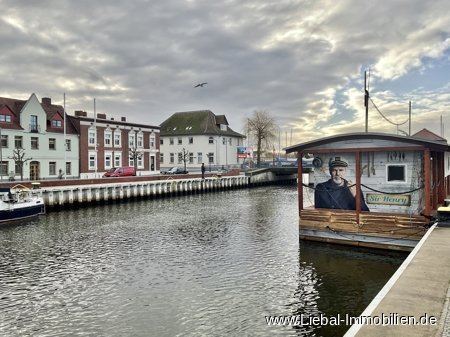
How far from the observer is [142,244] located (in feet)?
66.9

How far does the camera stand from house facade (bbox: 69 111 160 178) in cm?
5584

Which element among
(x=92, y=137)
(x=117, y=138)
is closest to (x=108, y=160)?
(x=117, y=138)

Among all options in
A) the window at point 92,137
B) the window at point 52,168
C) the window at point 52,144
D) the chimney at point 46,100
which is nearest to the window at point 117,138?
the window at point 92,137

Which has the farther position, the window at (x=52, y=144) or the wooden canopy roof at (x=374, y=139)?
the window at (x=52, y=144)

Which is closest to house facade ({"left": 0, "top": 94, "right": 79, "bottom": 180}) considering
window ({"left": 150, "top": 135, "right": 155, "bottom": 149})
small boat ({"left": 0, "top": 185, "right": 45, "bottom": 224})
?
window ({"left": 150, "top": 135, "right": 155, "bottom": 149})

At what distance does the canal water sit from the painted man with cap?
7.09ft

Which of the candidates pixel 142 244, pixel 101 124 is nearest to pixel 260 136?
pixel 101 124

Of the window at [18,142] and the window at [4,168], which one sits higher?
the window at [18,142]

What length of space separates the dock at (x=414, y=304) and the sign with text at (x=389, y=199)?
6046 mm

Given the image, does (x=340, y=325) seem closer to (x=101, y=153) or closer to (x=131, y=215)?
(x=131, y=215)

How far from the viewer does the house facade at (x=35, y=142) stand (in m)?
46.4

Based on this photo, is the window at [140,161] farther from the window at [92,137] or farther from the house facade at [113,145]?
the window at [92,137]

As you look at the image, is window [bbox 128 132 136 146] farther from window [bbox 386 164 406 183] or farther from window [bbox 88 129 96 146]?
window [bbox 386 164 406 183]

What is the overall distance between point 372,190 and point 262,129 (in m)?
76.8
